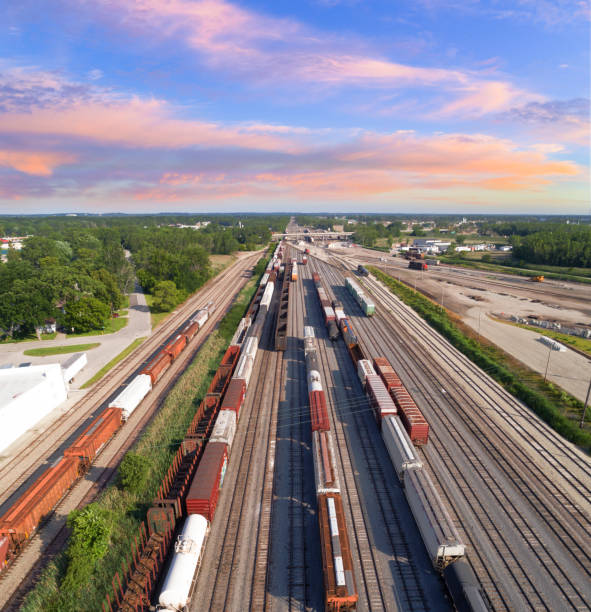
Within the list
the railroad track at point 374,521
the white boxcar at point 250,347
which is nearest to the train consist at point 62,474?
the white boxcar at point 250,347

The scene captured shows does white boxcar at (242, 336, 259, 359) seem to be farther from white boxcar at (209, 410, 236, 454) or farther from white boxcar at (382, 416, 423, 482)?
white boxcar at (382, 416, 423, 482)

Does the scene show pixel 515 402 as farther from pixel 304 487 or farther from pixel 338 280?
pixel 338 280

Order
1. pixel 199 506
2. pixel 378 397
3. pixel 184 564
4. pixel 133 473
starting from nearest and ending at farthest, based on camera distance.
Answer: pixel 184 564
pixel 199 506
pixel 133 473
pixel 378 397

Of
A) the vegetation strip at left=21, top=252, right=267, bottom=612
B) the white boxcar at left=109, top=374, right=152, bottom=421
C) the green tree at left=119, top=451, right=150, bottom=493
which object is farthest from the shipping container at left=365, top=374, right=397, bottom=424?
the white boxcar at left=109, top=374, right=152, bottom=421

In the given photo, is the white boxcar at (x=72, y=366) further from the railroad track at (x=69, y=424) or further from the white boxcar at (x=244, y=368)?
the white boxcar at (x=244, y=368)

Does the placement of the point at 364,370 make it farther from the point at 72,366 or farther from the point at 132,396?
the point at 72,366

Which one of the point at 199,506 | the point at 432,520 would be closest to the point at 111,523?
the point at 199,506

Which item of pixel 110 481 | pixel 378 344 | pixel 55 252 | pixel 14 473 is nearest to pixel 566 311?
pixel 378 344
